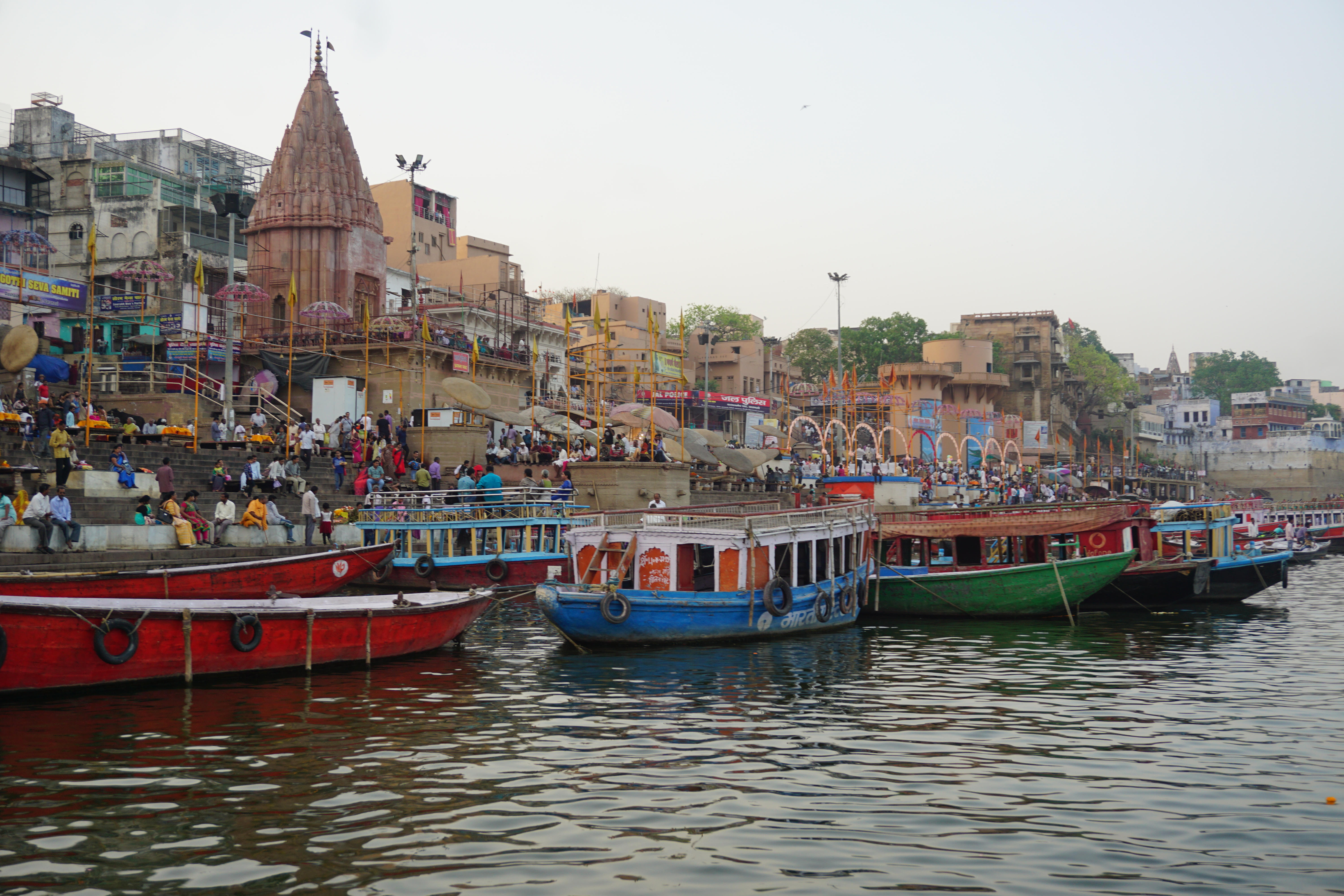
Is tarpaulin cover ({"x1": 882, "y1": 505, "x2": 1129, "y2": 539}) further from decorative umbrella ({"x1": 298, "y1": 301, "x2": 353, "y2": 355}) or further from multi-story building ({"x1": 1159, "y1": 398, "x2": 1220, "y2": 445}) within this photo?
multi-story building ({"x1": 1159, "y1": 398, "x2": 1220, "y2": 445})

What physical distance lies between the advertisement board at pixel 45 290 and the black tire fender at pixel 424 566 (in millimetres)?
18877

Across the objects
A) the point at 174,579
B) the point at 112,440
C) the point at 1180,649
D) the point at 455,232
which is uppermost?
the point at 455,232

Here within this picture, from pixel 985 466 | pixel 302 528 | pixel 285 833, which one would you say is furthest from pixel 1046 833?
pixel 985 466

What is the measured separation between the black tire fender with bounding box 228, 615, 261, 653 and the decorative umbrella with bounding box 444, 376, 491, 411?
1809 cm

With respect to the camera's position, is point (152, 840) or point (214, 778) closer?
point (152, 840)

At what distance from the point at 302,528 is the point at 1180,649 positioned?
59.2 ft

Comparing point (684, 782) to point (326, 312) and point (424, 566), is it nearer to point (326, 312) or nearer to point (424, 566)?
point (424, 566)

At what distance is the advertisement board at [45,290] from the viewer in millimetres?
36812

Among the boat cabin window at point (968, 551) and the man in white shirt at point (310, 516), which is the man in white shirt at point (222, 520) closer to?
the man in white shirt at point (310, 516)

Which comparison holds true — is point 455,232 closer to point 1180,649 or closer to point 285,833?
point 1180,649

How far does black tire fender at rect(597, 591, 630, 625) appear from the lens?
1773 cm

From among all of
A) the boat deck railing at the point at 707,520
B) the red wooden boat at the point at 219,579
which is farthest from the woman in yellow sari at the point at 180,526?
the boat deck railing at the point at 707,520

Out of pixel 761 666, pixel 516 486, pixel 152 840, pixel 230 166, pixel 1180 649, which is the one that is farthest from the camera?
pixel 230 166

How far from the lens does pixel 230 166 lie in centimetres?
5328
